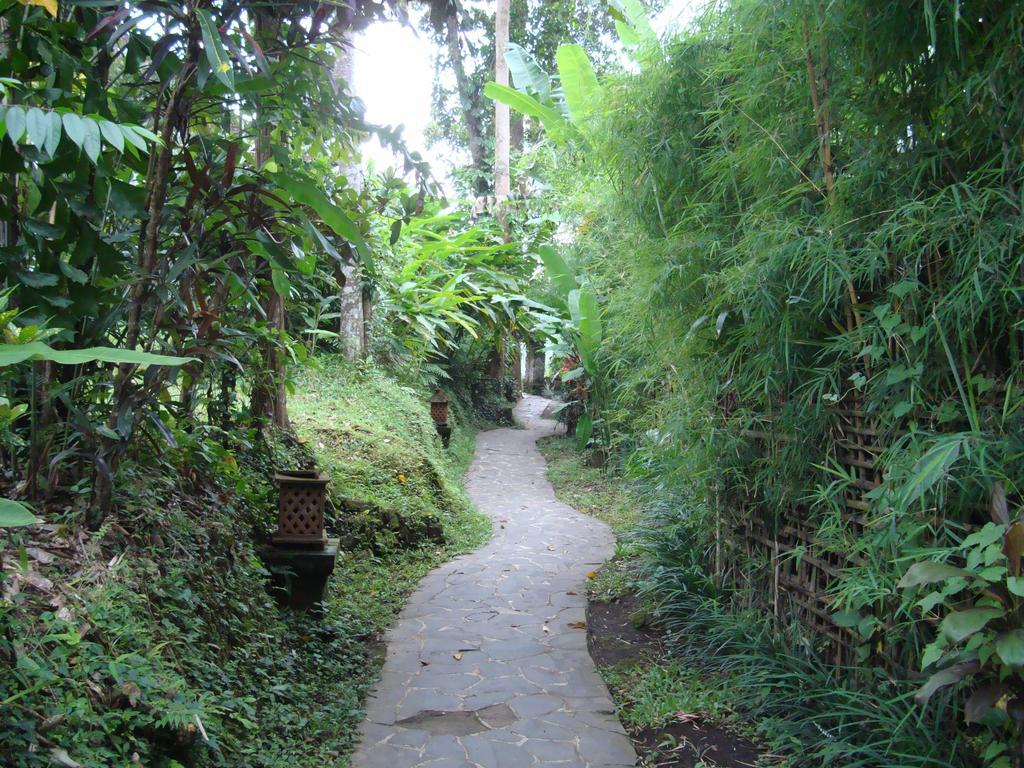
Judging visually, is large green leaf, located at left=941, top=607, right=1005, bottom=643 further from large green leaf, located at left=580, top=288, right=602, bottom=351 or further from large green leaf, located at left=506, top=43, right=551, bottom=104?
large green leaf, located at left=506, top=43, right=551, bottom=104

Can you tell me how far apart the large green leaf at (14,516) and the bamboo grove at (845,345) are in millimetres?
2163

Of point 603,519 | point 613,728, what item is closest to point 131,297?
point 613,728

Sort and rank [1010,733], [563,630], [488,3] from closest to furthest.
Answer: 1. [1010,733]
2. [563,630]
3. [488,3]

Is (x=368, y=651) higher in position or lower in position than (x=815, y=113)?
lower

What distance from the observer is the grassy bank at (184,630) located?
187cm

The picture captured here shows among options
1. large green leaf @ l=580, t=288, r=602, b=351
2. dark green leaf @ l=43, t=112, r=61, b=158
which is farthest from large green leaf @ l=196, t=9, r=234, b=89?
large green leaf @ l=580, t=288, r=602, b=351

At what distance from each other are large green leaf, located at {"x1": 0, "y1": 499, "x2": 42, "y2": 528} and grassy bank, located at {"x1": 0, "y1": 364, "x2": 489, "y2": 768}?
1.76ft

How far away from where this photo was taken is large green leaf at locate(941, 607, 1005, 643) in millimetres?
1987

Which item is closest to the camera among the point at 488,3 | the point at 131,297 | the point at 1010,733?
the point at 1010,733

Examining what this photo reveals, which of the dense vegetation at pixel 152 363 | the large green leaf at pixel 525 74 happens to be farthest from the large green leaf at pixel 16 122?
the large green leaf at pixel 525 74

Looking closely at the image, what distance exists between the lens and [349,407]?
26.8 feet

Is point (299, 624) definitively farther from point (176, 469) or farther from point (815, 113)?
point (815, 113)

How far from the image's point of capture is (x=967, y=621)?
201cm

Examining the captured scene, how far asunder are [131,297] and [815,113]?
2686 millimetres
